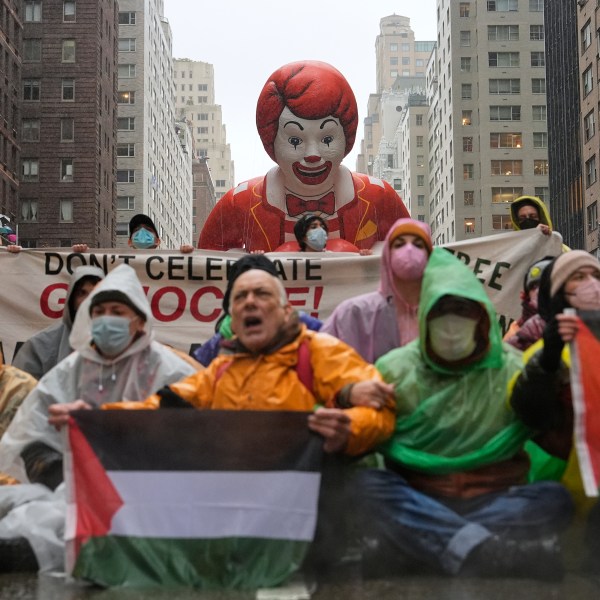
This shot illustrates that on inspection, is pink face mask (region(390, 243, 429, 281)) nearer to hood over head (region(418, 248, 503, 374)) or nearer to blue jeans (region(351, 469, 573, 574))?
hood over head (region(418, 248, 503, 374))

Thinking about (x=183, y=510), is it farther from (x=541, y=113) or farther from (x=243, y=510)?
(x=541, y=113)

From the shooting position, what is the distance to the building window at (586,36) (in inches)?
1938

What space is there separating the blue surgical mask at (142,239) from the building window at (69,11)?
5598 cm

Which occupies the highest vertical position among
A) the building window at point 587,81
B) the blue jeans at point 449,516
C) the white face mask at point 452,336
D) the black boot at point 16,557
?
the building window at point 587,81

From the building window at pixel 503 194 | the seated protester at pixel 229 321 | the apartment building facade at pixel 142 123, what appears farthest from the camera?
the apartment building facade at pixel 142 123

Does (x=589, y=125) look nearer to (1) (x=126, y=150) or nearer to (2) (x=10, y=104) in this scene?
(2) (x=10, y=104)

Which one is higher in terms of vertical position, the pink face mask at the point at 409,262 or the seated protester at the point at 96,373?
the pink face mask at the point at 409,262

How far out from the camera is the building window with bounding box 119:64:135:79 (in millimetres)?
82000

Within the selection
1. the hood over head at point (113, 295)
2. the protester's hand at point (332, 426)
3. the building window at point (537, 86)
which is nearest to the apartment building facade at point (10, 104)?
the building window at point (537, 86)

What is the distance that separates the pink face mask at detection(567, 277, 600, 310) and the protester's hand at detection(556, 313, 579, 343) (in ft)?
2.16

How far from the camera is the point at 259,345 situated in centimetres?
473

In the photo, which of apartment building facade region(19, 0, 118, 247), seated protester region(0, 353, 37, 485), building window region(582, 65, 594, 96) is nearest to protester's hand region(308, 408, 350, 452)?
seated protester region(0, 353, 37, 485)

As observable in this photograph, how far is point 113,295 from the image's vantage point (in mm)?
5297

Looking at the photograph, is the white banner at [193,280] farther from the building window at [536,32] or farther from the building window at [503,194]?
the building window at [536,32]
